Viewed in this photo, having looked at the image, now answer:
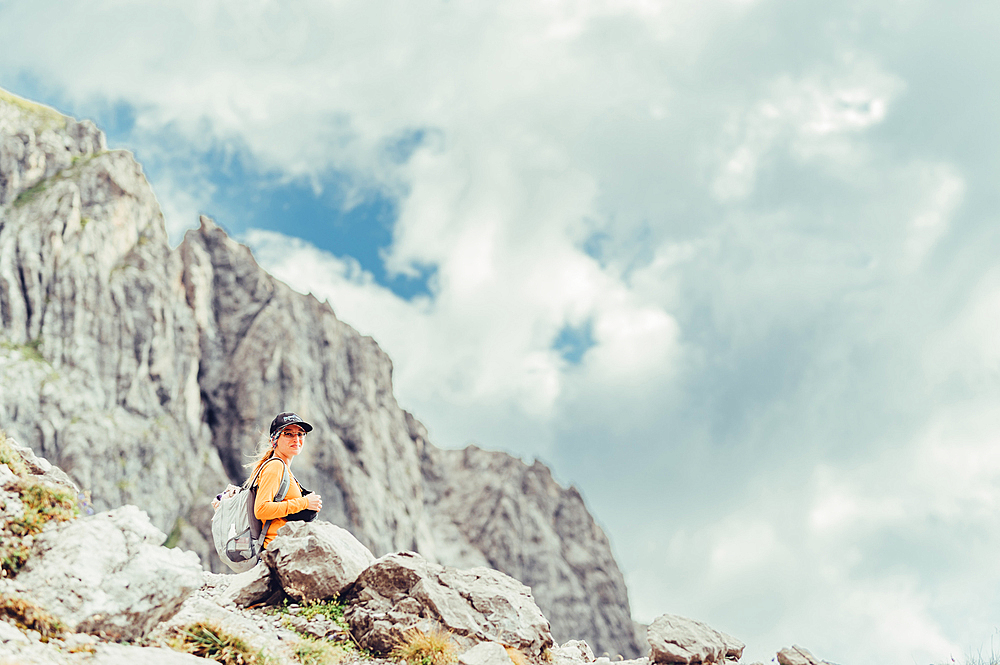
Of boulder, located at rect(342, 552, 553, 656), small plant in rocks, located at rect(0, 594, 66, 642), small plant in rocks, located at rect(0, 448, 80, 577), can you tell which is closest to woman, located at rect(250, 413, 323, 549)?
boulder, located at rect(342, 552, 553, 656)

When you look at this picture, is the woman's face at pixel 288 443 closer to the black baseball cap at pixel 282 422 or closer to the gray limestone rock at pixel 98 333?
the black baseball cap at pixel 282 422

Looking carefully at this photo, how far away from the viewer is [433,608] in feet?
39.9

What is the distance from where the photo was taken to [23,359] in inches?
3819

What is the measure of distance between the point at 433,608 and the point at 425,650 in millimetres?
1246

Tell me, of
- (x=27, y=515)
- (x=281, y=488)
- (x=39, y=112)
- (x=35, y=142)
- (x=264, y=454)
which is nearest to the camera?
(x=27, y=515)

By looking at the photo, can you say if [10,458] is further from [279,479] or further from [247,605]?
[247,605]

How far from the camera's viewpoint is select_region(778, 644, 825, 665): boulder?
43.3 ft

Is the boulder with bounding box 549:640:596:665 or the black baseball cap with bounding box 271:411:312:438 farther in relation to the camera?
the boulder with bounding box 549:640:596:665

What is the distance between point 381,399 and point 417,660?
149564mm

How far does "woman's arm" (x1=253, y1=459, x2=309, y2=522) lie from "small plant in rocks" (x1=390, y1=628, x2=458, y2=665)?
118 inches

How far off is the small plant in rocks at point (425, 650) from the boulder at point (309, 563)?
6.38ft

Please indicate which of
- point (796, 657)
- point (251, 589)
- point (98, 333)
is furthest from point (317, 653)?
point (98, 333)

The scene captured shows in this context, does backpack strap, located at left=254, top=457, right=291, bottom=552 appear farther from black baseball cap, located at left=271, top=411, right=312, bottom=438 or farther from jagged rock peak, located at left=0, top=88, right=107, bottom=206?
jagged rock peak, located at left=0, top=88, right=107, bottom=206

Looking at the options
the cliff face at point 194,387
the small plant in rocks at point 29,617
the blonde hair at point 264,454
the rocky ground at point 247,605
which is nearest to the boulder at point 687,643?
the rocky ground at point 247,605
